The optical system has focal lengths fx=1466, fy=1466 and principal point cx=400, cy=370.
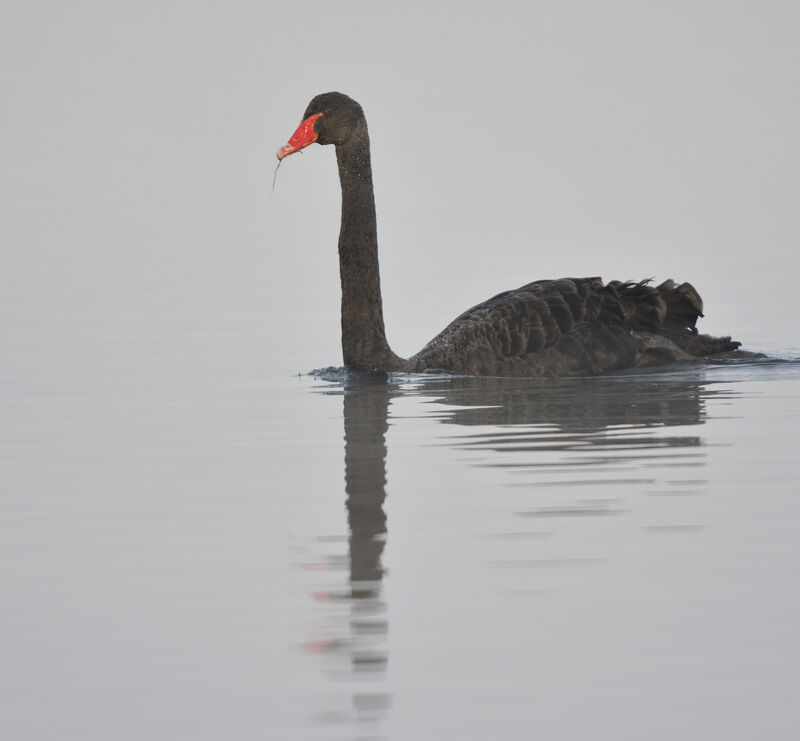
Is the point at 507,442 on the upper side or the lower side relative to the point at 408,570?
upper

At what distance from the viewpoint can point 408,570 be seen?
512 cm

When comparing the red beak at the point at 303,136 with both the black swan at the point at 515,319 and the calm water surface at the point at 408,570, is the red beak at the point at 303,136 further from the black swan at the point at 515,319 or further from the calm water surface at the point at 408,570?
the calm water surface at the point at 408,570

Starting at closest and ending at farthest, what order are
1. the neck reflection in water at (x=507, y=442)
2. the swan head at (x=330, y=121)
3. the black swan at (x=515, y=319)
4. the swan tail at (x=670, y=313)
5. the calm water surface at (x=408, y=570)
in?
the calm water surface at (x=408, y=570)
the neck reflection in water at (x=507, y=442)
the black swan at (x=515, y=319)
the swan tail at (x=670, y=313)
the swan head at (x=330, y=121)

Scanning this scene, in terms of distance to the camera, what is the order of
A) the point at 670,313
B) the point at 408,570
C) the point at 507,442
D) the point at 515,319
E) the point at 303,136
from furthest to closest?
the point at 670,313 → the point at 303,136 → the point at 515,319 → the point at 507,442 → the point at 408,570

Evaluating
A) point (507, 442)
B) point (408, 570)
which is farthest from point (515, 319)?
point (408, 570)

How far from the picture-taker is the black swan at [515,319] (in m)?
10.5

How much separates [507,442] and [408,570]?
2576 mm

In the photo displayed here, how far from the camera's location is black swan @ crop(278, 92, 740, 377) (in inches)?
412

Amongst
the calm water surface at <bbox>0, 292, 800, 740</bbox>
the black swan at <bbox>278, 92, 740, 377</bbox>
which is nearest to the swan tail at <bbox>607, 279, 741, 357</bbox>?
the black swan at <bbox>278, 92, 740, 377</bbox>

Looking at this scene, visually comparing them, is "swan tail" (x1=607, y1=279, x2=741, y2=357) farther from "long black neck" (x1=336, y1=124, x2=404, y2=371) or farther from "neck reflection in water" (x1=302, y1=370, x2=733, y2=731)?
"long black neck" (x1=336, y1=124, x2=404, y2=371)

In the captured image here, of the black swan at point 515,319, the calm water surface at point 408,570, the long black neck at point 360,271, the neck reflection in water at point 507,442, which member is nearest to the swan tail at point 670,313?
the black swan at point 515,319

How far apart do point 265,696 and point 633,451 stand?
3601 mm

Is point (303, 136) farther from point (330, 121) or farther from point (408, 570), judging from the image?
point (408, 570)

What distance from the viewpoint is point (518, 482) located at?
649 centimetres
